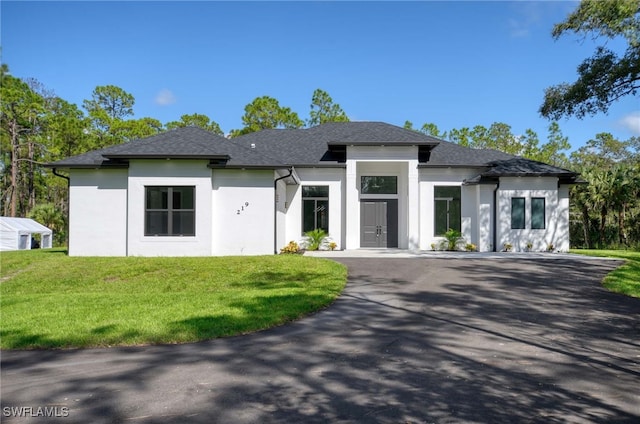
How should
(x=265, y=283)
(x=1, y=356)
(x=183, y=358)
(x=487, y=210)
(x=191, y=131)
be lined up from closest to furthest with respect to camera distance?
(x=183, y=358) → (x=1, y=356) → (x=265, y=283) → (x=191, y=131) → (x=487, y=210)

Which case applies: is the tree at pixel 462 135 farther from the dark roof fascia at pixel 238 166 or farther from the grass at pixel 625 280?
the dark roof fascia at pixel 238 166

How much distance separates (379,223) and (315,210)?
3.19m

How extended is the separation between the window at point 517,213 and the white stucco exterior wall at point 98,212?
15977mm

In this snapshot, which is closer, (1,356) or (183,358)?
(183,358)

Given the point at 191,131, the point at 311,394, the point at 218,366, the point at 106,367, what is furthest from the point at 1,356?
the point at 191,131

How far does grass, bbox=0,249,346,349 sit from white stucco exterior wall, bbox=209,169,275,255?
5.83 ft

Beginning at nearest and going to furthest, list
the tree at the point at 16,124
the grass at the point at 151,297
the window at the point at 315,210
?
the grass at the point at 151,297 < the window at the point at 315,210 < the tree at the point at 16,124

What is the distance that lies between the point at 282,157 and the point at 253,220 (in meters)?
5.12

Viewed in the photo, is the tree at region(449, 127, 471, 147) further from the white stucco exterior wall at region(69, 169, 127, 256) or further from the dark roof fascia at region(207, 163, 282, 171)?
the white stucco exterior wall at region(69, 169, 127, 256)

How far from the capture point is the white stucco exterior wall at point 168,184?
1443 cm

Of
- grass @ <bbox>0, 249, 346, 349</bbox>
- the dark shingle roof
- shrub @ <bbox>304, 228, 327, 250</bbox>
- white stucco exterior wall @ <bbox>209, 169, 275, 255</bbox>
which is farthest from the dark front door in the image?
grass @ <bbox>0, 249, 346, 349</bbox>

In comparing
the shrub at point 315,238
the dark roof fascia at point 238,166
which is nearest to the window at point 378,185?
the shrub at point 315,238

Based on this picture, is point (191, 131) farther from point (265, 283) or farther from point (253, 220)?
point (265, 283)

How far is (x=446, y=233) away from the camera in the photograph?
1811 cm
